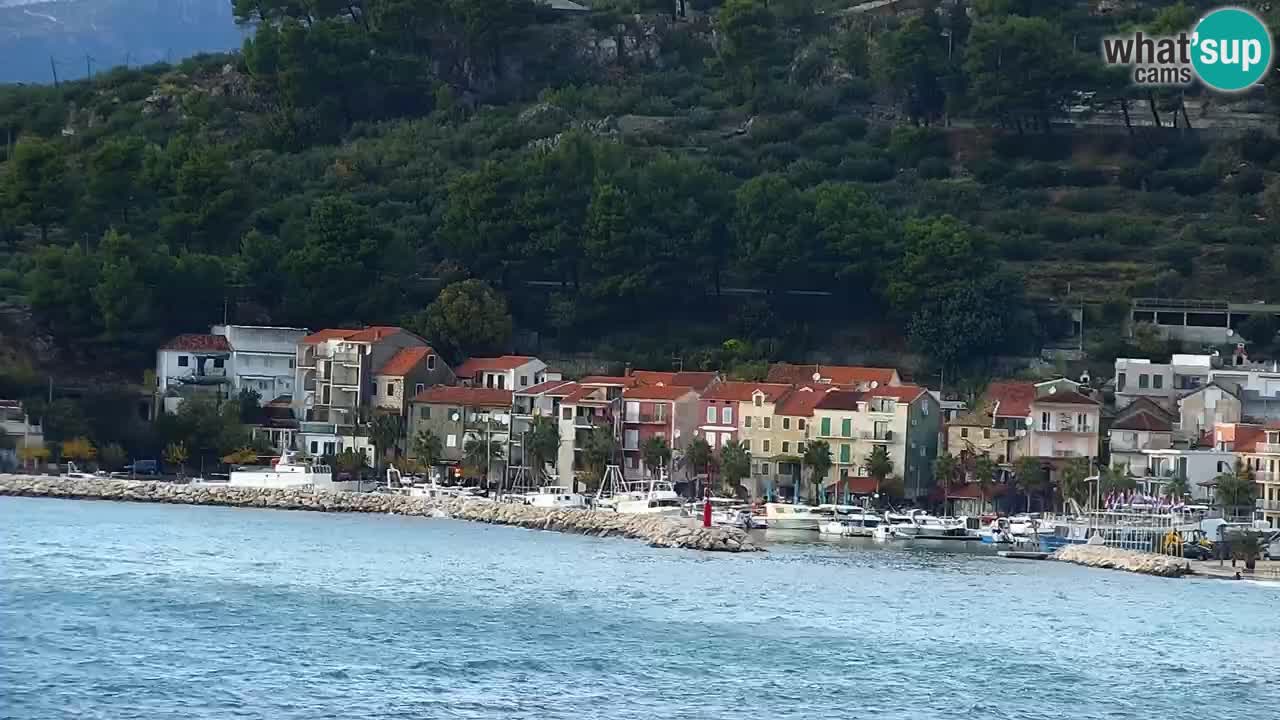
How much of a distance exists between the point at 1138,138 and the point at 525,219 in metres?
20.9

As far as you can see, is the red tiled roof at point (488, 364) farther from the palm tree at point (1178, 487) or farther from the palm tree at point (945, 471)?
the palm tree at point (1178, 487)

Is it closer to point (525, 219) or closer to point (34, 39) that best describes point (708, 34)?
point (525, 219)

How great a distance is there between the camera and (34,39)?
184500 millimetres

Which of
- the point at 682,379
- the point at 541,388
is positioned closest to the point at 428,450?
the point at 541,388

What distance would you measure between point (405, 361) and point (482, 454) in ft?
12.5

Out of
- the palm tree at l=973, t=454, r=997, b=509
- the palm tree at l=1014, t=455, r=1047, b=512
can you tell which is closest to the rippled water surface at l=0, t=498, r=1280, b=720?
the palm tree at l=1014, t=455, r=1047, b=512

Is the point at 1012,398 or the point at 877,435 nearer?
the point at 877,435

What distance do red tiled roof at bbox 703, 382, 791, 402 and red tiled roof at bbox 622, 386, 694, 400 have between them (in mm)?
604

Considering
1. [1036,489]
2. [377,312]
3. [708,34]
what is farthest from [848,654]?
[708,34]

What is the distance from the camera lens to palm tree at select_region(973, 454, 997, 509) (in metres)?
60.2

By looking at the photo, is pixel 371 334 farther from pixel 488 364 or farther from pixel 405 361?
→ pixel 488 364

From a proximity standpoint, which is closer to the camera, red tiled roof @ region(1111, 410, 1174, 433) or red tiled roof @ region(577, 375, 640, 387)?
red tiled roof @ region(1111, 410, 1174, 433)

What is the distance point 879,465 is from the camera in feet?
200

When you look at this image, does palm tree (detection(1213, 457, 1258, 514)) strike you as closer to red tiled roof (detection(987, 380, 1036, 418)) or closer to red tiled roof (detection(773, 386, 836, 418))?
red tiled roof (detection(987, 380, 1036, 418))
